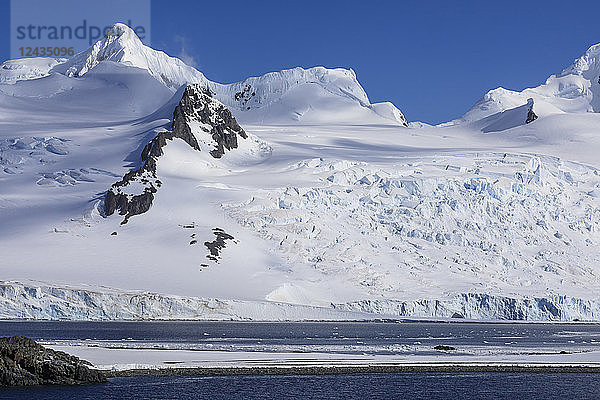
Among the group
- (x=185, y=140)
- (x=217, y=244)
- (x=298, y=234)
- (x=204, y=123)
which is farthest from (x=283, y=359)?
(x=204, y=123)

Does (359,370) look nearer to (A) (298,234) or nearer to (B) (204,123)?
(A) (298,234)

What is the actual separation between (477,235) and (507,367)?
3139 inches

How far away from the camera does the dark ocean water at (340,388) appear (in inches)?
1745

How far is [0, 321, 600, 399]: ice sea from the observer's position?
150 feet

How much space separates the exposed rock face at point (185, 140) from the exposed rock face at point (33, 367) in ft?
283

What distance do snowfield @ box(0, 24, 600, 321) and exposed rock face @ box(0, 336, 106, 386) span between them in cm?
5679

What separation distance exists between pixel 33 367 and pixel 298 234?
277 feet

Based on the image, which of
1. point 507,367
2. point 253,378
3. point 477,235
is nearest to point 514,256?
point 477,235

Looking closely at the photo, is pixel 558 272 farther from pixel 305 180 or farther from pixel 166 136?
pixel 166 136

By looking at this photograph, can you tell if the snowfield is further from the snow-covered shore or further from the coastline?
the coastline

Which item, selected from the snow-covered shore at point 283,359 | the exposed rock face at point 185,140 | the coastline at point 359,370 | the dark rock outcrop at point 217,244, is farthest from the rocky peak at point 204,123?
the coastline at point 359,370

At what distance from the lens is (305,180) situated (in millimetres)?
144000

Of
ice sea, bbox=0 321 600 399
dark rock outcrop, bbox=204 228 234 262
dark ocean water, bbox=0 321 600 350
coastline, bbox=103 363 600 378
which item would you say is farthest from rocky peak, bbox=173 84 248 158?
coastline, bbox=103 363 600 378

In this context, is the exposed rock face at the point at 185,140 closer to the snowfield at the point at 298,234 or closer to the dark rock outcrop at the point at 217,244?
the snowfield at the point at 298,234
